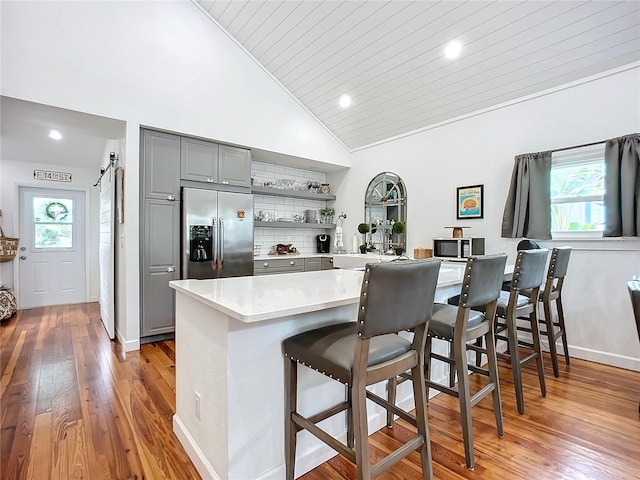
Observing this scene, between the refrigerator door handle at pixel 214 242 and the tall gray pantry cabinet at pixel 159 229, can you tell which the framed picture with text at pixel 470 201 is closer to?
the refrigerator door handle at pixel 214 242

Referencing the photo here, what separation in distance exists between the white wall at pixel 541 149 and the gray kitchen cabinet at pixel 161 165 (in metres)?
2.94

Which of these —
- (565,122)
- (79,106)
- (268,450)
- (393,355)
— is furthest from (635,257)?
(79,106)

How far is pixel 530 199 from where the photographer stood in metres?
3.32

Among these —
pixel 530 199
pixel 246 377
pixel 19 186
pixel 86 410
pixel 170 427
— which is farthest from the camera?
pixel 19 186

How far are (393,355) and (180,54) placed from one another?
12.6 ft

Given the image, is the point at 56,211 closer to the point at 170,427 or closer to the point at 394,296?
the point at 170,427

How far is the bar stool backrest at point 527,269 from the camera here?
7.02 feet

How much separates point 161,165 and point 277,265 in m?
1.99

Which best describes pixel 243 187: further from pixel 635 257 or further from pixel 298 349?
pixel 635 257

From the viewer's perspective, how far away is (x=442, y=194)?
4172 millimetres

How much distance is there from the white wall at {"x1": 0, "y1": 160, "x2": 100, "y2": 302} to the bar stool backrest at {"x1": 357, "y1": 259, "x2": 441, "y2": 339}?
6.16 metres

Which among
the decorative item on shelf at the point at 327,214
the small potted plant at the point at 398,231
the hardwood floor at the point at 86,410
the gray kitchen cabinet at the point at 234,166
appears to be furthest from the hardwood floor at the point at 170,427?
the decorative item on shelf at the point at 327,214

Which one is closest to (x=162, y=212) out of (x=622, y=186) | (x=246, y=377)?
(x=246, y=377)

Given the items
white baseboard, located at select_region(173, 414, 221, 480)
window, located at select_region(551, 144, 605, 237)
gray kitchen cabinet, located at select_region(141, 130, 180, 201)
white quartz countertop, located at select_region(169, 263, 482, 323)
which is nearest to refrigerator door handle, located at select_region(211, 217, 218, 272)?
gray kitchen cabinet, located at select_region(141, 130, 180, 201)
